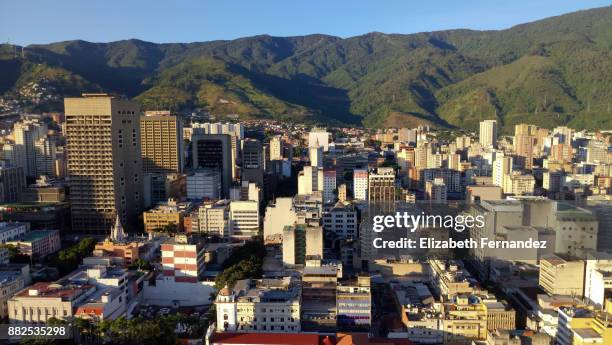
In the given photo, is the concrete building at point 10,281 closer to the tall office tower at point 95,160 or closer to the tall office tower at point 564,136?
the tall office tower at point 95,160

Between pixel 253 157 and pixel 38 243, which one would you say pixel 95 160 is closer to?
pixel 38 243

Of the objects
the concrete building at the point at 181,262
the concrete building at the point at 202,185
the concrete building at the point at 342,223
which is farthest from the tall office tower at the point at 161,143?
the concrete building at the point at 181,262

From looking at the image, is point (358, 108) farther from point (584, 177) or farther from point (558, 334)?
point (558, 334)

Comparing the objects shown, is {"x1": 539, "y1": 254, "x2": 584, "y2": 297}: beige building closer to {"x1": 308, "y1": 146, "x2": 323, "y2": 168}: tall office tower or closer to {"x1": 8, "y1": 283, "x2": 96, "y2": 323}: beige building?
{"x1": 8, "y1": 283, "x2": 96, "y2": 323}: beige building

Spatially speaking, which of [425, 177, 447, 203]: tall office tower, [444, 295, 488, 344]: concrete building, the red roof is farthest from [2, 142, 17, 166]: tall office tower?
[444, 295, 488, 344]: concrete building

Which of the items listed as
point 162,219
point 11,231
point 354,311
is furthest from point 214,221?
point 354,311

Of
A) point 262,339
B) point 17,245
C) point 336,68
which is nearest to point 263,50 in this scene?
point 336,68

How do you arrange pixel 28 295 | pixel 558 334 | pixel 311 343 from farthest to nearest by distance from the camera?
pixel 28 295
pixel 558 334
pixel 311 343
